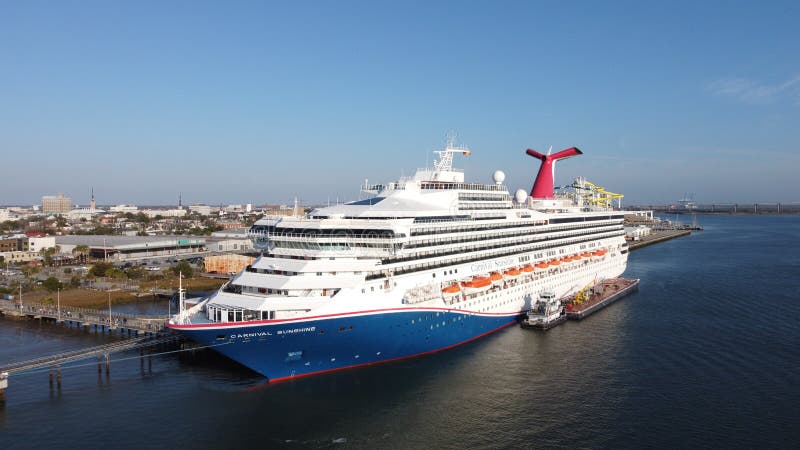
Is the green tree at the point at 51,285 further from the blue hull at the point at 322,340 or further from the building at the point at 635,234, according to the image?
the building at the point at 635,234

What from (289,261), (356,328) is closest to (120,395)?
(289,261)

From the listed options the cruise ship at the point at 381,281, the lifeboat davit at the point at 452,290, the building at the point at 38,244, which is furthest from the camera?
the building at the point at 38,244

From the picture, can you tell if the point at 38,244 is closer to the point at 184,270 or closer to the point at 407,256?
the point at 184,270

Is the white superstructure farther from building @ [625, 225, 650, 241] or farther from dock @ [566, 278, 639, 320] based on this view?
building @ [625, 225, 650, 241]

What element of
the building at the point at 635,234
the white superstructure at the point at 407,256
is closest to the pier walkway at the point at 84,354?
the white superstructure at the point at 407,256

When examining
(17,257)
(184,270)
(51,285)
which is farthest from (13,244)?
(184,270)

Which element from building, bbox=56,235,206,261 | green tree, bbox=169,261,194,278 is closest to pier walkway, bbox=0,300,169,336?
green tree, bbox=169,261,194,278
